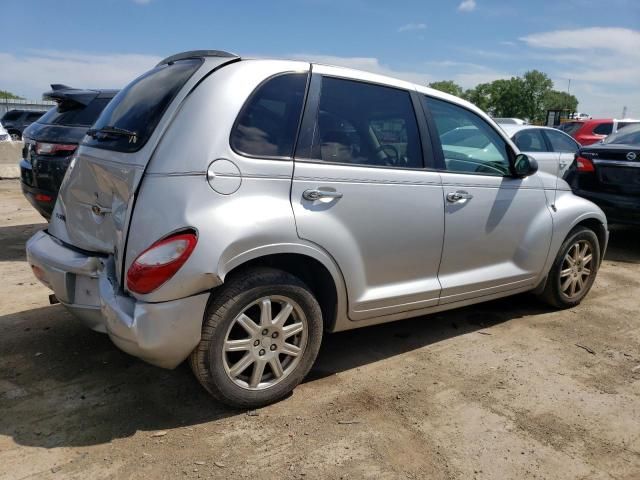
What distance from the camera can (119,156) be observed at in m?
2.92

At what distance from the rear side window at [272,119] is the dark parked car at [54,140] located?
3311 millimetres

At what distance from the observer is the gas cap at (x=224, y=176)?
2.68 metres

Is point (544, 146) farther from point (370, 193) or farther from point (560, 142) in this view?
point (370, 193)

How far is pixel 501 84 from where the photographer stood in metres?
86.0

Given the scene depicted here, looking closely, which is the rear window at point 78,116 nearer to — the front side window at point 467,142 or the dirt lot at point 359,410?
the dirt lot at point 359,410

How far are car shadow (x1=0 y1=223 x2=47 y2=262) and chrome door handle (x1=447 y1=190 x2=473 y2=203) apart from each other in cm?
471

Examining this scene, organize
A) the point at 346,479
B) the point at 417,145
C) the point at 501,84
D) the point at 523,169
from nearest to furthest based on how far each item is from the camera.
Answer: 1. the point at 346,479
2. the point at 417,145
3. the point at 523,169
4. the point at 501,84

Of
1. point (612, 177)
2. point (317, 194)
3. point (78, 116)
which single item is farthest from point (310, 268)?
point (612, 177)

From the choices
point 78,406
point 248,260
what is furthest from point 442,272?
point 78,406

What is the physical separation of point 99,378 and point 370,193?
1964 mm

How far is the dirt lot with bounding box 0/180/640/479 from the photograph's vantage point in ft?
8.42

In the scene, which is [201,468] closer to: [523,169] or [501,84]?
[523,169]

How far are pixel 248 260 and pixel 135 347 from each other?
2.24 feet

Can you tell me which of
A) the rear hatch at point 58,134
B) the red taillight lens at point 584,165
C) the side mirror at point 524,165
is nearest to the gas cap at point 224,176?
the side mirror at point 524,165
